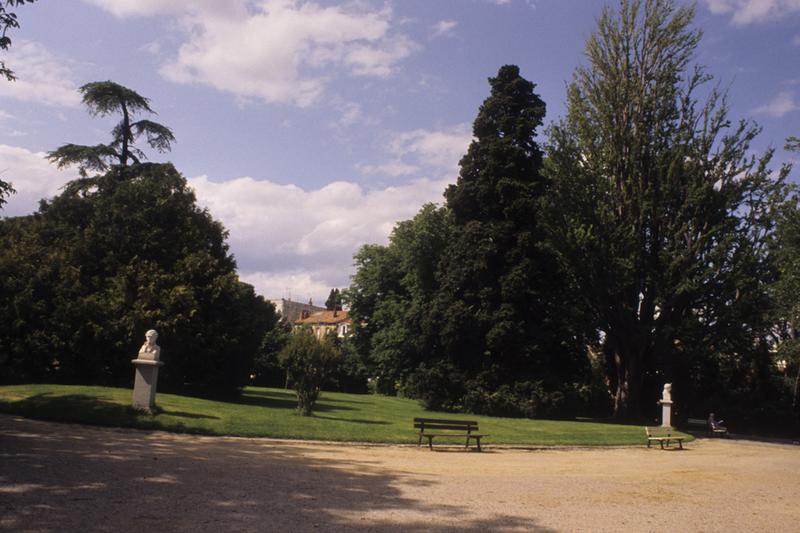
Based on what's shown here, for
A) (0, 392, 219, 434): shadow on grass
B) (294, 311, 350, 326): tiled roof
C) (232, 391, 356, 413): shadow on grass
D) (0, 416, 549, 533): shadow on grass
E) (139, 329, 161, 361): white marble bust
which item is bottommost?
(232, 391, 356, 413): shadow on grass

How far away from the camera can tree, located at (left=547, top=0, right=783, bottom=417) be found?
3072 cm

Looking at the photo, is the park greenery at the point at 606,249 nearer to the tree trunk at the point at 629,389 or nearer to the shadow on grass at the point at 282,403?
the tree trunk at the point at 629,389

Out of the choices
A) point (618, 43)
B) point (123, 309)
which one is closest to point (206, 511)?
point (123, 309)

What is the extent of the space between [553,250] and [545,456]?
17.1 metres

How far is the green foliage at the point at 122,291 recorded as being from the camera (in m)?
25.6

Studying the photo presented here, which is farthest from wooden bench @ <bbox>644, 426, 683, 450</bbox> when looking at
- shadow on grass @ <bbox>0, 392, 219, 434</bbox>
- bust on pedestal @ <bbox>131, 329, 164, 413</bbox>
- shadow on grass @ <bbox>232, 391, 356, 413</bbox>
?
bust on pedestal @ <bbox>131, 329, 164, 413</bbox>

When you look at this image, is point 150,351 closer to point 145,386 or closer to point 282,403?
point 145,386

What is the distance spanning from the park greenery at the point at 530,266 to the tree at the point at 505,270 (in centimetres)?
12

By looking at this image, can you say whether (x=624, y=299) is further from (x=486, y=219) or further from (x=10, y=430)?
(x=10, y=430)

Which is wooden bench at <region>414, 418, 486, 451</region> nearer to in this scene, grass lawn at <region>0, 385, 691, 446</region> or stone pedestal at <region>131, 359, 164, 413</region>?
grass lawn at <region>0, 385, 691, 446</region>

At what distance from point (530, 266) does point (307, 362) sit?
1606 cm

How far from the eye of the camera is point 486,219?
3500 centimetres

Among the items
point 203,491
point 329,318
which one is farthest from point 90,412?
point 329,318

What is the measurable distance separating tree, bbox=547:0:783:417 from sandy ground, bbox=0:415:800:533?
646 inches
